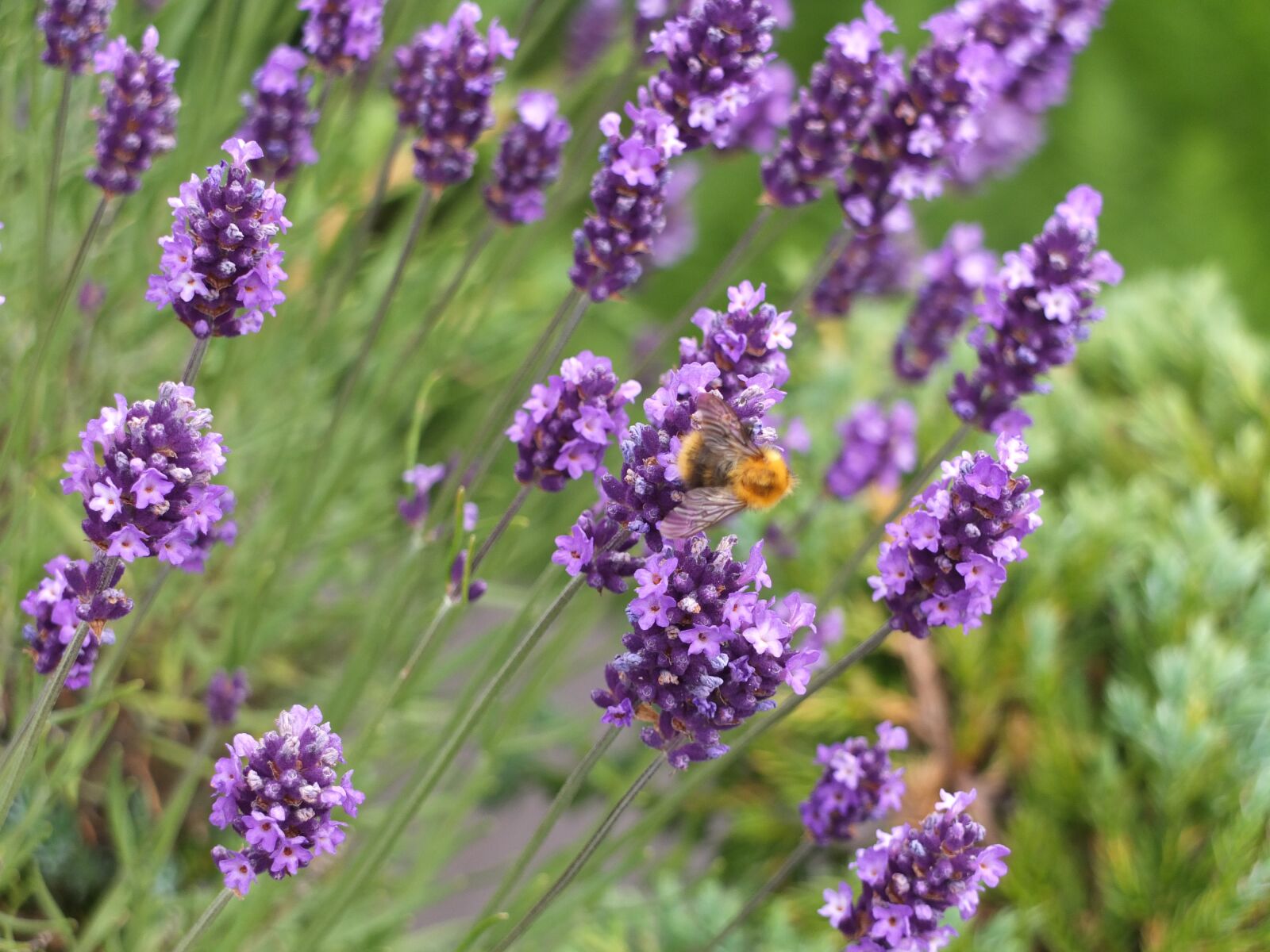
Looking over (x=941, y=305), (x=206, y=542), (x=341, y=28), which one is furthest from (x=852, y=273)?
(x=206, y=542)

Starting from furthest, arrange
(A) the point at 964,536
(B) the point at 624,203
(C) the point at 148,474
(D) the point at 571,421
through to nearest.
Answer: (B) the point at 624,203 → (D) the point at 571,421 → (A) the point at 964,536 → (C) the point at 148,474

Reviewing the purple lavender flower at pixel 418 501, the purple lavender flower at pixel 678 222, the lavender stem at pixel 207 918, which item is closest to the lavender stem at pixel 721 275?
the purple lavender flower at pixel 418 501

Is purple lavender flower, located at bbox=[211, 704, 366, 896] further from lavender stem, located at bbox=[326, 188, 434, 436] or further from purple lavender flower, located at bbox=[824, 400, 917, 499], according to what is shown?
purple lavender flower, located at bbox=[824, 400, 917, 499]

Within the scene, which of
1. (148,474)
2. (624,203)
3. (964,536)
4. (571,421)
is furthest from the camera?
(624,203)

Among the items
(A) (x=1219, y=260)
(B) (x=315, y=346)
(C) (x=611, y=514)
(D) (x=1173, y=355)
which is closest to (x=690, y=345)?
(C) (x=611, y=514)

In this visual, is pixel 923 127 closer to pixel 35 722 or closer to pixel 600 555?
pixel 600 555
